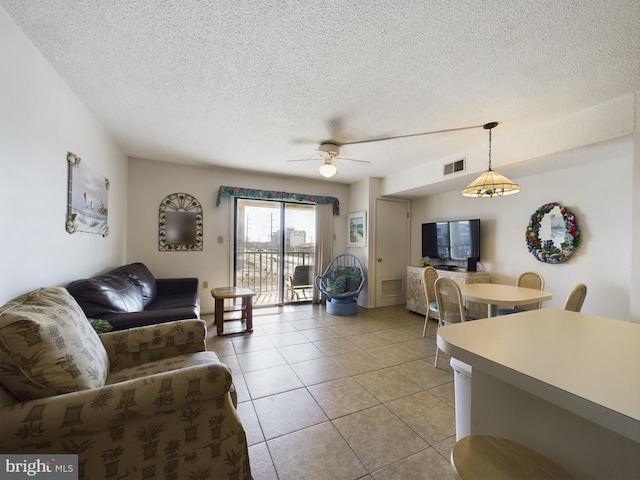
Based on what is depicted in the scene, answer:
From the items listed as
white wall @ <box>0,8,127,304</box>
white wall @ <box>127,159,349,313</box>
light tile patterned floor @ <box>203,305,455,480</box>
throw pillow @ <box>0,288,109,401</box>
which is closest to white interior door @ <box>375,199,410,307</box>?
light tile patterned floor @ <box>203,305,455,480</box>

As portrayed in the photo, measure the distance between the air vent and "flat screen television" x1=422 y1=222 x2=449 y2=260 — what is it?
1016mm

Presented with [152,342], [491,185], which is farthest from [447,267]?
[152,342]

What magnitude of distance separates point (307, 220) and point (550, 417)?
14.6ft

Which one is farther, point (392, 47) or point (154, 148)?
point (154, 148)

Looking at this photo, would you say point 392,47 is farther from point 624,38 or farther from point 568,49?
point 624,38

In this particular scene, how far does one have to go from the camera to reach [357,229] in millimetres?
5000

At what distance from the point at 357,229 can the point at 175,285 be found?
3.14m

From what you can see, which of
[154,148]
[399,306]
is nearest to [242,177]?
[154,148]

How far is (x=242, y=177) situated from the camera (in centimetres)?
446

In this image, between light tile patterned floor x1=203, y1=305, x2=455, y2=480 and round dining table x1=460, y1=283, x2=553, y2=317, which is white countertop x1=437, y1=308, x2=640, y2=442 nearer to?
light tile patterned floor x1=203, y1=305, x2=455, y2=480

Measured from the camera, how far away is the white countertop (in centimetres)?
56

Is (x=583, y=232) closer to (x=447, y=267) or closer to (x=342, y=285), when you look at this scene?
(x=447, y=267)

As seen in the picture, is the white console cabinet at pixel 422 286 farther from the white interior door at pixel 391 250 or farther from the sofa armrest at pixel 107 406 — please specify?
the sofa armrest at pixel 107 406

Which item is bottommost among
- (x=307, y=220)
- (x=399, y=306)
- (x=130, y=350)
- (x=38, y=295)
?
(x=399, y=306)
